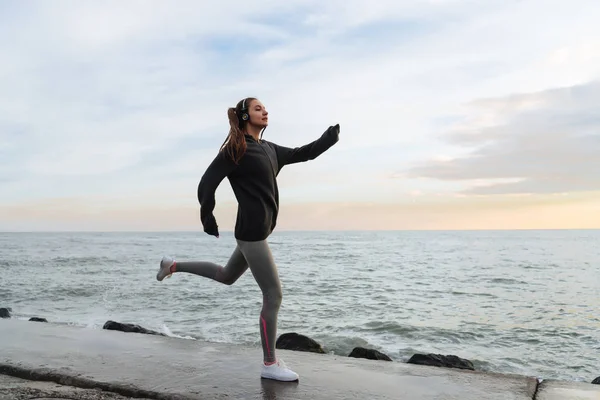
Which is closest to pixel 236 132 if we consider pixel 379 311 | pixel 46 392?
pixel 46 392

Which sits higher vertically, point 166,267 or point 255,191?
point 255,191

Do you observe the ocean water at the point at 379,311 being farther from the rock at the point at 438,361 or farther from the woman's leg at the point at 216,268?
the woman's leg at the point at 216,268

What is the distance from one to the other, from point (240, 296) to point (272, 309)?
1304 centimetres

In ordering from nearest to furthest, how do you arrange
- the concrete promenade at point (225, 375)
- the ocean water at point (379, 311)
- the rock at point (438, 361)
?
1. the concrete promenade at point (225, 375)
2. the rock at point (438, 361)
3. the ocean water at point (379, 311)

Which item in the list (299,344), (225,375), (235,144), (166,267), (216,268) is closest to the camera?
(235,144)

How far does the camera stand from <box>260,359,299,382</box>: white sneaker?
3.99 metres

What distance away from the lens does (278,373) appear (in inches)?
157

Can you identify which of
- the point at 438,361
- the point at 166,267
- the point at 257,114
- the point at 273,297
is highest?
the point at 257,114

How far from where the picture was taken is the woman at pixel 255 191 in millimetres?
3807

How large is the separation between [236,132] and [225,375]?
1.90 metres

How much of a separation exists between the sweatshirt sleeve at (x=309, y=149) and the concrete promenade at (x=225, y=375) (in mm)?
1717

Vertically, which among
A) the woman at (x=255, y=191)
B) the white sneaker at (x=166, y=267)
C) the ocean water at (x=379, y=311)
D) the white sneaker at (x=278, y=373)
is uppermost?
the woman at (x=255, y=191)

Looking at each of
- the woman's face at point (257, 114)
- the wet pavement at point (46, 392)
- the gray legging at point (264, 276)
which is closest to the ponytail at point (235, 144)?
the woman's face at point (257, 114)

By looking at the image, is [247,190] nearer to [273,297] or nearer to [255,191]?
[255,191]
